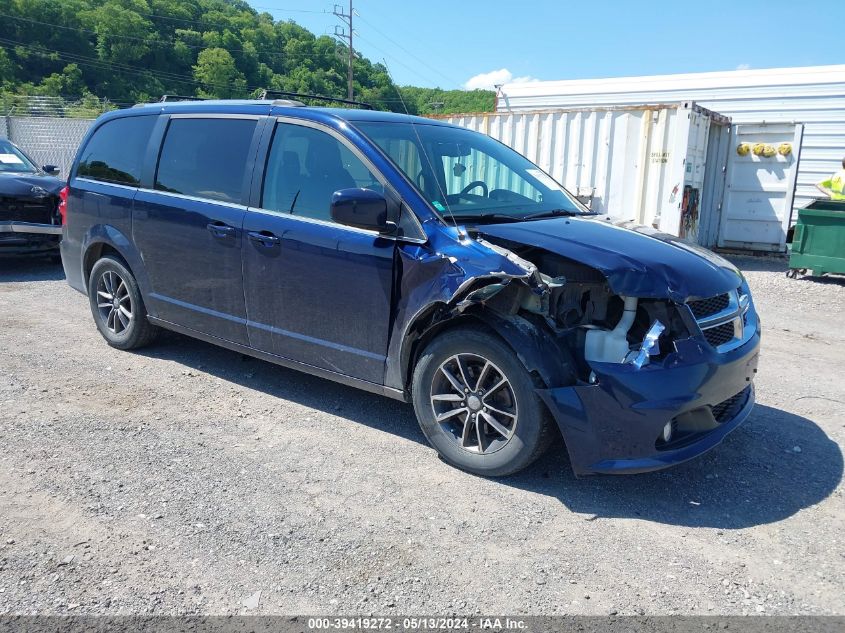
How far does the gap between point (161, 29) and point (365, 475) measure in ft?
277

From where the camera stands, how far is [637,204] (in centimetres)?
1115

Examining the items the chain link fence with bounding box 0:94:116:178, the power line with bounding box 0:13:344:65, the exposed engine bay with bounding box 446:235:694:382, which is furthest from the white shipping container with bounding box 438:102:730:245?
the power line with bounding box 0:13:344:65

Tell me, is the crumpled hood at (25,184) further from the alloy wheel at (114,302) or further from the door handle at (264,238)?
the door handle at (264,238)

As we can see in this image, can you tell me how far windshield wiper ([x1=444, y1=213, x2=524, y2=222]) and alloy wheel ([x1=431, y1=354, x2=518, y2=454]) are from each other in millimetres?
813

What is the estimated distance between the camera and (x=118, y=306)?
5.80 metres

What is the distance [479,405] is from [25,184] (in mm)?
8132

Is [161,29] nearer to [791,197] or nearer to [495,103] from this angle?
[495,103]

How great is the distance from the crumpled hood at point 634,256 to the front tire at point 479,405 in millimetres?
606

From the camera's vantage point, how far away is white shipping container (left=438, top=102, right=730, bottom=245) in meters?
10.7

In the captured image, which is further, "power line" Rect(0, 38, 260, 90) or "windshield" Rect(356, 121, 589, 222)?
"power line" Rect(0, 38, 260, 90)

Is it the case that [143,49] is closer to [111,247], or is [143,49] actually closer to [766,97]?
[766,97]

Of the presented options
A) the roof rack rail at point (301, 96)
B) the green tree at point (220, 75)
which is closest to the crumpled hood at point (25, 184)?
the roof rack rail at point (301, 96)

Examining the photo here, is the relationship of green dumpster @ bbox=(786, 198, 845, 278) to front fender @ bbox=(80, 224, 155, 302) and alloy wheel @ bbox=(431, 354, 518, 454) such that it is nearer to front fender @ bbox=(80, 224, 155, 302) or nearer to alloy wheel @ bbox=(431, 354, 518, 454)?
alloy wheel @ bbox=(431, 354, 518, 454)

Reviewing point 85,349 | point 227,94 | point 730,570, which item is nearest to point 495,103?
point 85,349
